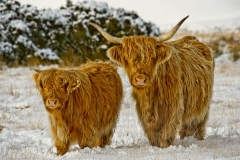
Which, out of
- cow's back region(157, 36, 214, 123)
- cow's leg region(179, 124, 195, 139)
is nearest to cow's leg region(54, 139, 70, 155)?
cow's back region(157, 36, 214, 123)

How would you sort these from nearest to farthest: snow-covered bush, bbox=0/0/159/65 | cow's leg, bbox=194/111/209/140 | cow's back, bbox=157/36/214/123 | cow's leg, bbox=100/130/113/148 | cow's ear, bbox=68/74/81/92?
1. cow's ear, bbox=68/74/81/92
2. cow's back, bbox=157/36/214/123
3. cow's leg, bbox=100/130/113/148
4. cow's leg, bbox=194/111/209/140
5. snow-covered bush, bbox=0/0/159/65

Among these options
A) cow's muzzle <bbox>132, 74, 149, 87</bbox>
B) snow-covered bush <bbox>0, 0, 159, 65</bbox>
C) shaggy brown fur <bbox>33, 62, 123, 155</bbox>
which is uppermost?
cow's muzzle <bbox>132, 74, 149, 87</bbox>

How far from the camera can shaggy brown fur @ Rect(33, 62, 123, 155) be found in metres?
5.04

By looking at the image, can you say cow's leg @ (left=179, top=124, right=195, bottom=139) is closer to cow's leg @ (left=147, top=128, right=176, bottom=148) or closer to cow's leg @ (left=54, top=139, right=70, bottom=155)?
cow's leg @ (left=147, top=128, right=176, bottom=148)

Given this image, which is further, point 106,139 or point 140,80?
point 106,139

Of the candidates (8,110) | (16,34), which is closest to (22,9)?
(16,34)

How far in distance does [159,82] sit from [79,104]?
915mm

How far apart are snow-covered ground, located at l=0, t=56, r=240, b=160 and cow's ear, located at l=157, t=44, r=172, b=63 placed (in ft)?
3.14

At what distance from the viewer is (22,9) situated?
58.3 ft

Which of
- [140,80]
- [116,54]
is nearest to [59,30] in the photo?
[116,54]

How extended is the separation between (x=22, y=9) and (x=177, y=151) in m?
13.8

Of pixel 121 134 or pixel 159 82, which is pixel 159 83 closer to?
pixel 159 82

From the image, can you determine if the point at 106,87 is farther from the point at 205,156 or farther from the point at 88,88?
the point at 205,156

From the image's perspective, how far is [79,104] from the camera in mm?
5273
